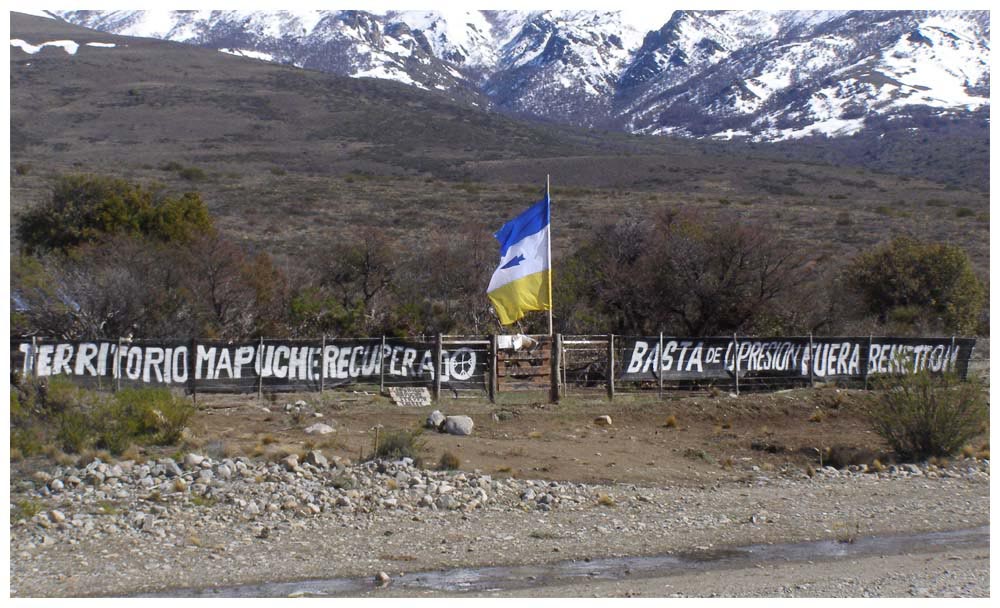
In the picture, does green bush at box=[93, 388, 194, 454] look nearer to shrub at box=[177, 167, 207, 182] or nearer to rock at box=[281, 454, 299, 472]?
rock at box=[281, 454, 299, 472]

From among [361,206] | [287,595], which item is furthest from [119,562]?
[361,206]

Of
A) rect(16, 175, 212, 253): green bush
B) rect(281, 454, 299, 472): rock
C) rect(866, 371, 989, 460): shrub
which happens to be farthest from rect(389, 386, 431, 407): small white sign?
rect(16, 175, 212, 253): green bush

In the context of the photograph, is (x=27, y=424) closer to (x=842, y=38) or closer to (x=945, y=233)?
(x=945, y=233)

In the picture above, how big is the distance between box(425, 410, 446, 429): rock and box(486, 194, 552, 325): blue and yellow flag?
2617mm

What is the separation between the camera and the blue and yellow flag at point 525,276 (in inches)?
706

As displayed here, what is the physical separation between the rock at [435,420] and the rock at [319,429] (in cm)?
160

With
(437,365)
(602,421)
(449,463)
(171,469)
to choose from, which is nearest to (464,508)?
(449,463)

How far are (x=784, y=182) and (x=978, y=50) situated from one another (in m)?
144

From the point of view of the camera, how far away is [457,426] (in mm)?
15586

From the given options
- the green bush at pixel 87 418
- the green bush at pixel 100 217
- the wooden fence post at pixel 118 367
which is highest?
the green bush at pixel 100 217

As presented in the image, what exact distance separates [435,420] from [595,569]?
705cm

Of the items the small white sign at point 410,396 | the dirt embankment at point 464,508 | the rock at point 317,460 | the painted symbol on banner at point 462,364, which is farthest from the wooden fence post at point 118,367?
the painted symbol on banner at point 462,364

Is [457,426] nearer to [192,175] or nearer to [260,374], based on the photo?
[260,374]

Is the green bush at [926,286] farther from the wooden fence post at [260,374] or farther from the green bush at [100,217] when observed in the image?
the green bush at [100,217]
